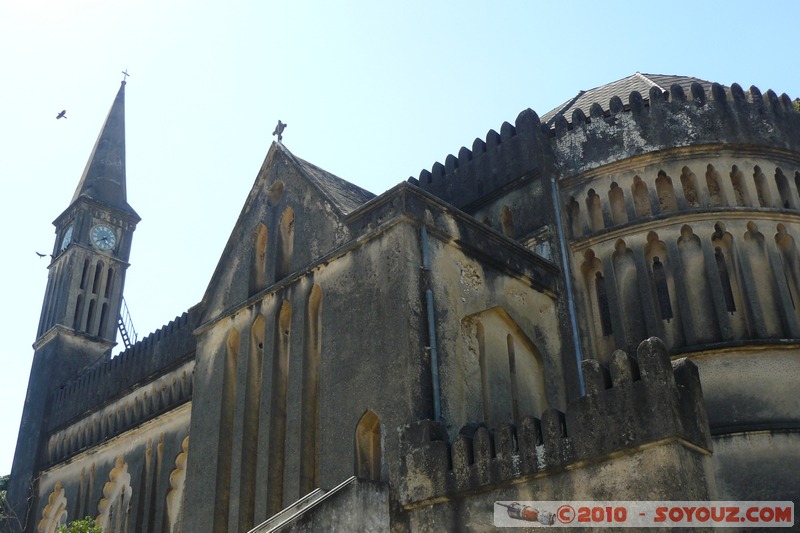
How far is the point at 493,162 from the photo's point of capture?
1571cm

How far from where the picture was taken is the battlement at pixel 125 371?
74.7 ft

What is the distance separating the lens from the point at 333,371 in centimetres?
1172

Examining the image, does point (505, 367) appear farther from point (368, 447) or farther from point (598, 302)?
point (598, 302)

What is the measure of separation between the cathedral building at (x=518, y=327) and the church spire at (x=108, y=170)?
1819cm

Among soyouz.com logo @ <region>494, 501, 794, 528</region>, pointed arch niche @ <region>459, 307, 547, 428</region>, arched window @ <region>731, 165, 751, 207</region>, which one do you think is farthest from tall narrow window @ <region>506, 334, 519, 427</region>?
arched window @ <region>731, 165, 751, 207</region>

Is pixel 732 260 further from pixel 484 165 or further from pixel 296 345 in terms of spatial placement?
pixel 296 345

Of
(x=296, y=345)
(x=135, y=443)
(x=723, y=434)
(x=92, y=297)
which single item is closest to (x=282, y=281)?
(x=296, y=345)

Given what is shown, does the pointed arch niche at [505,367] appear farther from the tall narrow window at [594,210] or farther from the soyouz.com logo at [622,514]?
the tall narrow window at [594,210]

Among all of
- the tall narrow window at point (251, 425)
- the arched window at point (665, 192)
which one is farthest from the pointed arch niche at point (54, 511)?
the arched window at point (665, 192)

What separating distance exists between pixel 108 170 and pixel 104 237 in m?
3.28

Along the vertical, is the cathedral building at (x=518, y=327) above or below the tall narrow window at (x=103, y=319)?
below

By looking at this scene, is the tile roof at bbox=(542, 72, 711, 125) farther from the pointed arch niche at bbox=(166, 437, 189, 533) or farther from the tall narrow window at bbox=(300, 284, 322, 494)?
the pointed arch niche at bbox=(166, 437, 189, 533)

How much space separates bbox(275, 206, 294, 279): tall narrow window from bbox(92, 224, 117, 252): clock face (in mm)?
18750

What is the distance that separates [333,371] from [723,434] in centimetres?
545
